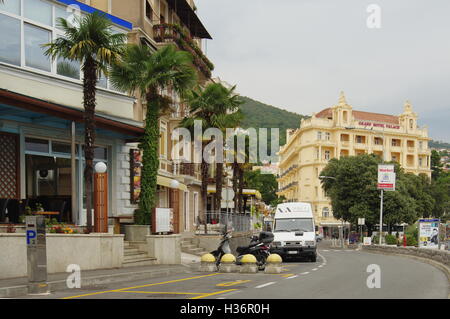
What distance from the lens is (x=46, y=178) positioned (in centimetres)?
2144

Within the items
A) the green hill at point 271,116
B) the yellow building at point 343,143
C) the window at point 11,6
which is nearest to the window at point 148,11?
the window at point 11,6

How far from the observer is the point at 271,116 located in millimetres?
141750

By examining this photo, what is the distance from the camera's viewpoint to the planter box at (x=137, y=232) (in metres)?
23.0

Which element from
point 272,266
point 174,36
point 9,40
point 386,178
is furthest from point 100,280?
point 386,178

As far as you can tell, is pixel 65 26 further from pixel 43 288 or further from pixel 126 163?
pixel 43 288

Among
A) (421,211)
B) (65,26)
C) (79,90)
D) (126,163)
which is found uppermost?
(65,26)

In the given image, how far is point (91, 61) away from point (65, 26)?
1.41 m

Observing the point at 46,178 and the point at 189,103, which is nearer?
the point at 46,178

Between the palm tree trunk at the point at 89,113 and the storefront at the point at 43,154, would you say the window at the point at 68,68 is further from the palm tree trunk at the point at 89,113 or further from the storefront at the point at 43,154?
the palm tree trunk at the point at 89,113

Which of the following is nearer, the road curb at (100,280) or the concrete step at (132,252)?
the road curb at (100,280)

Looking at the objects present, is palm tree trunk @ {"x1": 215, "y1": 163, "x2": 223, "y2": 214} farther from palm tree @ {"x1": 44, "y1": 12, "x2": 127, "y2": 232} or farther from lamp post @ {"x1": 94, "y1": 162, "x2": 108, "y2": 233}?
palm tree @ {"x1": 44, "y1": 12, "x2": 127, "y2": 232}

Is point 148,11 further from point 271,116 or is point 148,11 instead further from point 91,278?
point 271,116

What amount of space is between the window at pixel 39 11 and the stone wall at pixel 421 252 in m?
18.0
